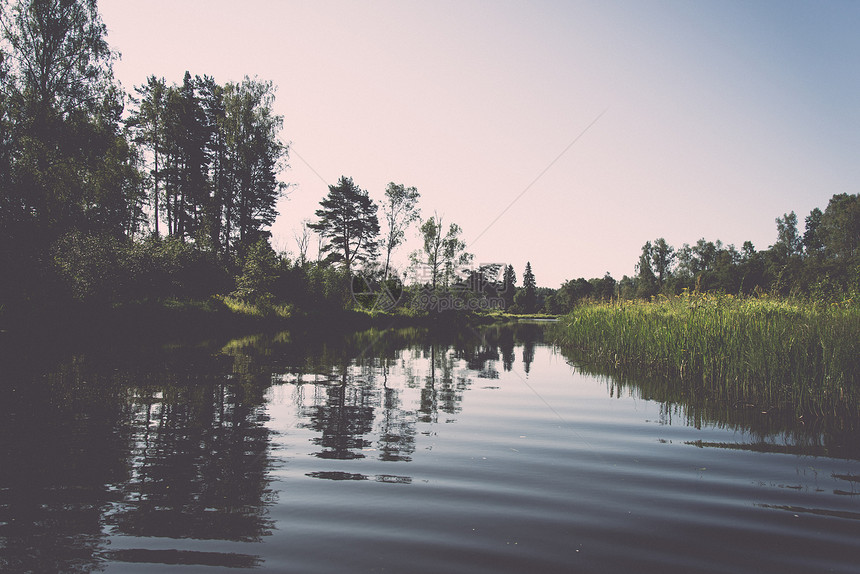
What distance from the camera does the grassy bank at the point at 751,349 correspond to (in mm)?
8375

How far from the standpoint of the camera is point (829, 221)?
78125 millimetres

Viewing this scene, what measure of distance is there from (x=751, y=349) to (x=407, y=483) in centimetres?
792

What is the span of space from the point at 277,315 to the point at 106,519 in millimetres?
30305

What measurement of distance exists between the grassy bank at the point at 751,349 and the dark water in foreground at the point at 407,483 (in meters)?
0.60

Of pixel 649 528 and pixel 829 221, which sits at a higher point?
pixel 829 221

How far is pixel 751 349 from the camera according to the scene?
9.56m

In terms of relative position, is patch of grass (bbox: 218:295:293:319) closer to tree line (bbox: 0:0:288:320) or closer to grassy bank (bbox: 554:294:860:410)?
tree line (bbox: 0:0:288:320)

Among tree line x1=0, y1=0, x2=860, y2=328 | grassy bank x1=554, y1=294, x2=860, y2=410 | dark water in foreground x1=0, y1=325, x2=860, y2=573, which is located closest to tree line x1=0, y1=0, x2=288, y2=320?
tree line x1=0, y1=0, x2=860, y2=328

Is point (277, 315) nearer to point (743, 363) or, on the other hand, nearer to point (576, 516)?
point (743, 363)

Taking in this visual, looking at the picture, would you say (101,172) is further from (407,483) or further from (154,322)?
(407,483)

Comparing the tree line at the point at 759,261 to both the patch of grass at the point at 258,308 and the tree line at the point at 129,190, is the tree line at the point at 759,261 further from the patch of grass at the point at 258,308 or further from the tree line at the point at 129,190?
the patch of grass at the point at 258,308

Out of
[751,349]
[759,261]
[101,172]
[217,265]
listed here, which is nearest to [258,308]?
[217,265]

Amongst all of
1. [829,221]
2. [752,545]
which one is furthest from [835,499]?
[829,221]

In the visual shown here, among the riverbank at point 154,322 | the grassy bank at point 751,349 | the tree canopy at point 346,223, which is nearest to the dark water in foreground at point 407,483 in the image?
the grassy bank at point 751,349
